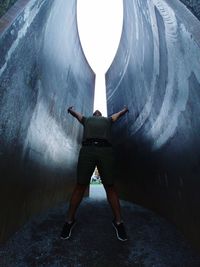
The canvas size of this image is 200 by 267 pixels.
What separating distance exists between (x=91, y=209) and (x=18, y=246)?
2.62m

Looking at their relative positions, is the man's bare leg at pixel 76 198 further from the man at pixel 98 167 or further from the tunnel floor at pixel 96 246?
the tunnel floor at pixel 96 246

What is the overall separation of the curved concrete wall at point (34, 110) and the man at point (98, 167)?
0.92 meters

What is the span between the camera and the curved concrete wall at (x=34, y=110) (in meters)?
3.85

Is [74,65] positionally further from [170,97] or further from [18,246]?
[18,246]

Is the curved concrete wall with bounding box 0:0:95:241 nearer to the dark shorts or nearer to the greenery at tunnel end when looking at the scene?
the greenery at tunnel end

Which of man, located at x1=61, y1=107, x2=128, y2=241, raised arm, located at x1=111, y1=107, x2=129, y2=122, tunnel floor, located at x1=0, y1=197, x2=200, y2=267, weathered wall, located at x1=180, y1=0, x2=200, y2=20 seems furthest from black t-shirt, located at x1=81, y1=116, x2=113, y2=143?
weathered wall, located at x1=180, y1=0, x2=200, y2=20

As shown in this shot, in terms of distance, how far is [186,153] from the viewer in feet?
15.0

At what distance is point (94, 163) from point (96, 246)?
4.47ft

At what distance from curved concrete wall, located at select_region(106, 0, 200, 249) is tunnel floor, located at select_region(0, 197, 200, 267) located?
33cm

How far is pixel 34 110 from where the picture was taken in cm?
520

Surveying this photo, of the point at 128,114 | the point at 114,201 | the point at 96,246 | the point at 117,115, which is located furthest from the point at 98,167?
the point at 128,114

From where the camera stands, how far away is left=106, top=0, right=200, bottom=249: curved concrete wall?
3990mm

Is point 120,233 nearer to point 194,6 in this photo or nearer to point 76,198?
point 76,198

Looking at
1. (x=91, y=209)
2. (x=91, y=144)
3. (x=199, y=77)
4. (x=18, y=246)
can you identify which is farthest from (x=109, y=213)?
(x=199, y=77)
